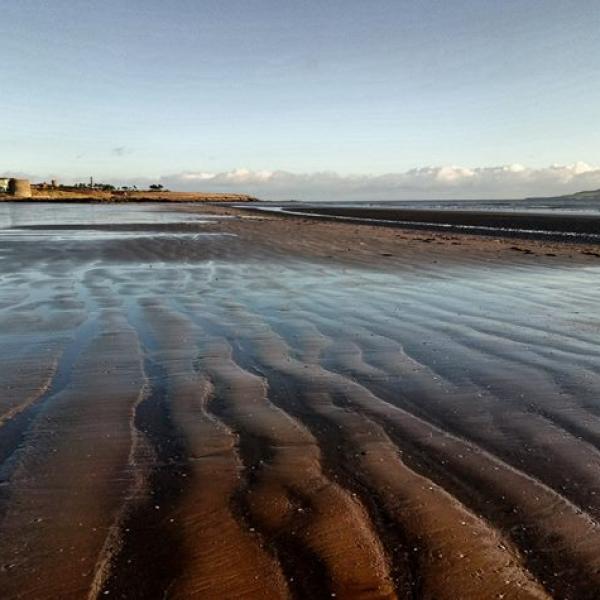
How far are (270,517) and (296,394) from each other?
1.91 metres

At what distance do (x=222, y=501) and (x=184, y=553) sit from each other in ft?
1.52

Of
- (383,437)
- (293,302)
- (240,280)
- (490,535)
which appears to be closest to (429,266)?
(240,280)

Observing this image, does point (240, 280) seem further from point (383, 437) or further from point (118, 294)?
point (383, 437)

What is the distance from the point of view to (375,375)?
203 inches

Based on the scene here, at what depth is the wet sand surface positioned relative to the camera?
2.37 metres

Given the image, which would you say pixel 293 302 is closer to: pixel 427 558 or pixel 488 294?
pixel 488 294

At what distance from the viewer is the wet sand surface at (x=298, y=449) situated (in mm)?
2369

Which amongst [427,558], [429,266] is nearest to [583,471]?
[427,558]

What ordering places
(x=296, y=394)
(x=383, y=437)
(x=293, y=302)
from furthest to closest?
1. (x=293, y=302)
2. (x=296, y=394)
3. (x=383, y=437)

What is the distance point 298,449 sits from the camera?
3.57 meters

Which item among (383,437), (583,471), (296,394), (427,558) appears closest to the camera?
(427,558)

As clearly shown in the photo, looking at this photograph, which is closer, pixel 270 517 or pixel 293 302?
pixel 270 517

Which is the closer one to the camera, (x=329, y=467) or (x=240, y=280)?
(x=329, y=467)

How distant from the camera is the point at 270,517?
276cm
